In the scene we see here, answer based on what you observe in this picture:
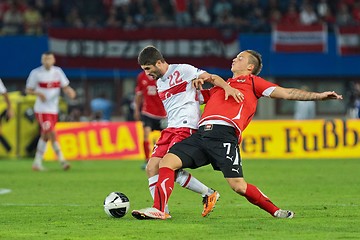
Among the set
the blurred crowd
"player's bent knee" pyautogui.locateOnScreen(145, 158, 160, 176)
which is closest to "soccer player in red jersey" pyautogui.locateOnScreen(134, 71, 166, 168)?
"player's bent knee" pyautogui.locateOnScreen(145, 158, 160, 176)

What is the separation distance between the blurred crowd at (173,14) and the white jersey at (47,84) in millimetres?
12529

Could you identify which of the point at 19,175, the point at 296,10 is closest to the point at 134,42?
the point at 296,10

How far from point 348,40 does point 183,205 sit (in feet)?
69.1

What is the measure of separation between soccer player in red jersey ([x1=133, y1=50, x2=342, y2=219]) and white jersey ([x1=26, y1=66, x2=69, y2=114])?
368 inches

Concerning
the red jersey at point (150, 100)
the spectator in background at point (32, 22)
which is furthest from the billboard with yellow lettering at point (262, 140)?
the spectator in background at point (32, 22)

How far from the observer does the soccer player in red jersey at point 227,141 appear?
10.4 metres

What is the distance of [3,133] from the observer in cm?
2450

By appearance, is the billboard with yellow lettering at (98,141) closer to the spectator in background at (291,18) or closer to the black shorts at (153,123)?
the black shorts at (153,123)

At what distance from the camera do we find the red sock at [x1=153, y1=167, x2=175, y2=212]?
10.5 metres

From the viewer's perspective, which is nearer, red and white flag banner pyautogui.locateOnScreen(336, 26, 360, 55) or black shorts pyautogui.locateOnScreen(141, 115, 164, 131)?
black shorts pyautogui.locateOnScreen(141, 115, 164, 131)

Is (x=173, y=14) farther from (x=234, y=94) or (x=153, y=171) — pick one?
(x=234, y=94)

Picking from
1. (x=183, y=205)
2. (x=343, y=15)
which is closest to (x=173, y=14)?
(x=343, y=15)

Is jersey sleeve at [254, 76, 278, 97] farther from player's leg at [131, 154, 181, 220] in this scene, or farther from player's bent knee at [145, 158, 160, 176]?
player's bent knee at [145, 158, 160, 176]

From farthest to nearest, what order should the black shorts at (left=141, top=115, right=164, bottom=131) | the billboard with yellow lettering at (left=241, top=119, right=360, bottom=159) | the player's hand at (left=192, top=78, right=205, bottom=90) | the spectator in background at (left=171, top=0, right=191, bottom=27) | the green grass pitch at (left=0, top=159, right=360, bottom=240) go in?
the spectator in background at (left=171, top=0, right=191, bottom=27) < the billboard with yellow lettering at (left=241, top=119, right=360, bottom=159) < the black shorts at (left=141, top=115, right=164, bottom=131) < the player's hand at (left=192, top=78, right=205, bottom=90) < the green grass pitch at (left=0, top=159, right=360, bottom=240)
